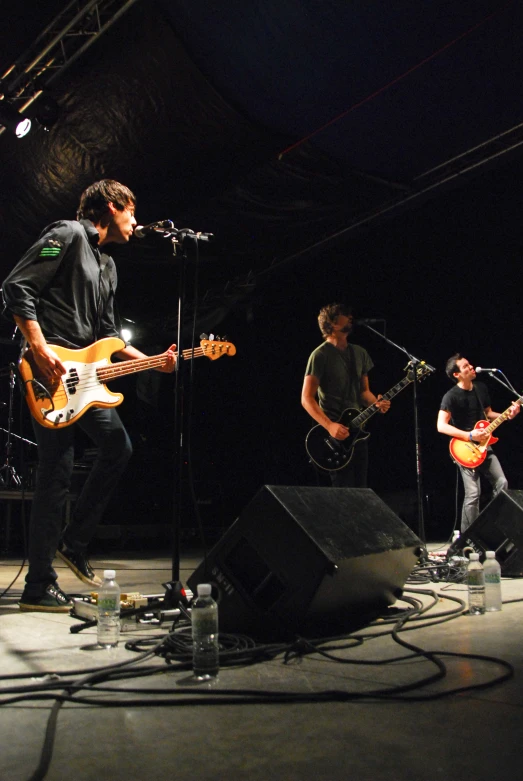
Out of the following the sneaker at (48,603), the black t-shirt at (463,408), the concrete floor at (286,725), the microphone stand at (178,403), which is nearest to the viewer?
the concrete floor at (286,725)

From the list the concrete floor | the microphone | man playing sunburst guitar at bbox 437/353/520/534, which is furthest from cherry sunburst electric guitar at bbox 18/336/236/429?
man playing sunburst guitar at bbox 437/353/520/534

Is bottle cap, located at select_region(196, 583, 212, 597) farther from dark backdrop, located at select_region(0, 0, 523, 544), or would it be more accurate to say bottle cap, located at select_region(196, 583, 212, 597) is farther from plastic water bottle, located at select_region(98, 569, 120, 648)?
dark backdrop, located at select_region(0, 0, 523, 544)

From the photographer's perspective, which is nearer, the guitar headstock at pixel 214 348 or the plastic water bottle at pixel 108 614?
the plastic water bottle at pixel 108 614

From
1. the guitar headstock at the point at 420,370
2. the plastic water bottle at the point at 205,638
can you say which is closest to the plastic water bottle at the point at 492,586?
the plastic water bottle at the point at 205,638

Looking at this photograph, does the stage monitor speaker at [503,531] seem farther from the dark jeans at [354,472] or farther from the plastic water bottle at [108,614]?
the plastic water bottle at [108,614]

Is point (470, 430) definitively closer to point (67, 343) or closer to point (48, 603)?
point (67, 343)

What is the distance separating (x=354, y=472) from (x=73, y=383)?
239cm

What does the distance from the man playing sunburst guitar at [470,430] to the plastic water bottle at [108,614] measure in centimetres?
427

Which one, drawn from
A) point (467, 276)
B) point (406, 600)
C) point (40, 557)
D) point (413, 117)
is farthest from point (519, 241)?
point (40, 557)

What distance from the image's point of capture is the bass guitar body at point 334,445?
4.73 metres

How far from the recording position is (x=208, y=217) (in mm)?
6574

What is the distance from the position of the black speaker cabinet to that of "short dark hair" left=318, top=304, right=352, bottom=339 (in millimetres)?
2457

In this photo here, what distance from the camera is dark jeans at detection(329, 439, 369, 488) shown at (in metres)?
4.67

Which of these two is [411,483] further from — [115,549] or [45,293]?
[45,293]
